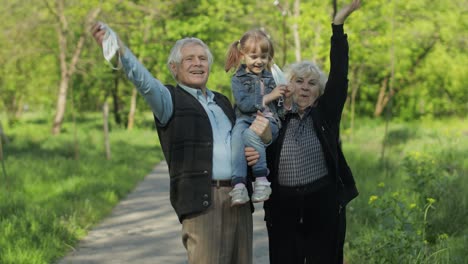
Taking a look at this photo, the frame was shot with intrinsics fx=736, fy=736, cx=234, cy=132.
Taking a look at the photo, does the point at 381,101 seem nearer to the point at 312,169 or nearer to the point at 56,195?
the point at 56,195

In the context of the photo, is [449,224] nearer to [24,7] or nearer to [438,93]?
[24,7]

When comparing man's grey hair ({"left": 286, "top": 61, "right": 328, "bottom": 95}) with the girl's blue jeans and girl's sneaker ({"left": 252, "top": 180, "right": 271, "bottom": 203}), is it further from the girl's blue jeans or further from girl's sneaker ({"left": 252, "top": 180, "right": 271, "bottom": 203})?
girl's sneaker ({"left": 252, "top": 180, "right": 271, "bottom": 203})

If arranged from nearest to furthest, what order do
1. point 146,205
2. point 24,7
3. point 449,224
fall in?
point 449,224, point 146,205, point 24,7

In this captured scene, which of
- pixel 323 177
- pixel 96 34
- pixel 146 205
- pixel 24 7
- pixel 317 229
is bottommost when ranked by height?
pixel 146 205

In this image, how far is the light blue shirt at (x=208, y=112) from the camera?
3.11 metres

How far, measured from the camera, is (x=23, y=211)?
794cm

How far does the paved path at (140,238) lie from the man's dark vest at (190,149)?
2.94 meters

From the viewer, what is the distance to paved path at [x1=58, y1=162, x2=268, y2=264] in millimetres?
6402

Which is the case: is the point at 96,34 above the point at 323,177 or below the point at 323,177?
above

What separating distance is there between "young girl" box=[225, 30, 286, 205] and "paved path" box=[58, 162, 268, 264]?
9.00 ft

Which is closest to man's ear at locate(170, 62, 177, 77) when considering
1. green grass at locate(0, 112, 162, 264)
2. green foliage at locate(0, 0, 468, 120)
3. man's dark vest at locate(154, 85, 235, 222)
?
man's dark vest at locate(154, 85, 235, 222)

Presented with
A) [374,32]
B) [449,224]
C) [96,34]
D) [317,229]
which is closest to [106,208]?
[449,224]

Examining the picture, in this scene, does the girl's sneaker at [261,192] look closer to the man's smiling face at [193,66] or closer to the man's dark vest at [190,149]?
the man's dark vest at [190,149]

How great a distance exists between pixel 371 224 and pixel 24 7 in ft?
70.1
